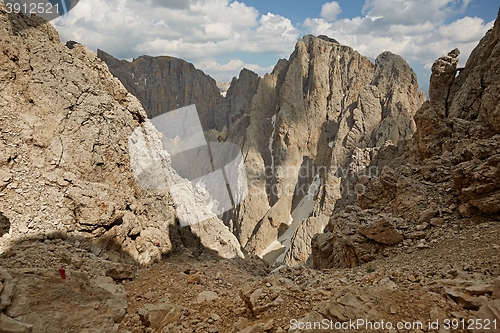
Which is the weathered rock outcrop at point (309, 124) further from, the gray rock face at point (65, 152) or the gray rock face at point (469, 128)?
the gray rock face at point (65, 152)

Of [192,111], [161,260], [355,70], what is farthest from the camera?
[192,111]

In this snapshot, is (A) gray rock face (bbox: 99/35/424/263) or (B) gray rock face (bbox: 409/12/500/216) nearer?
(B) gray rock face (bbox: 409/12/500/216)

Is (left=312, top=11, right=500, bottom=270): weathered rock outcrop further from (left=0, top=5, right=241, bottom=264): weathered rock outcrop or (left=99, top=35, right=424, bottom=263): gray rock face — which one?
(left=99, top=35, right=424, bottom=263): gray rock face

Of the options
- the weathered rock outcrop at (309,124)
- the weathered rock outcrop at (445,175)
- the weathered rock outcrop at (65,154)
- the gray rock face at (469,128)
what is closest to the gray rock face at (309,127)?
the weathered rock outcrop at (309,124)

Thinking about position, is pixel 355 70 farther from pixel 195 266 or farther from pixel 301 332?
pixel 301 332

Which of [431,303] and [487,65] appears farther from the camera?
[487,65]

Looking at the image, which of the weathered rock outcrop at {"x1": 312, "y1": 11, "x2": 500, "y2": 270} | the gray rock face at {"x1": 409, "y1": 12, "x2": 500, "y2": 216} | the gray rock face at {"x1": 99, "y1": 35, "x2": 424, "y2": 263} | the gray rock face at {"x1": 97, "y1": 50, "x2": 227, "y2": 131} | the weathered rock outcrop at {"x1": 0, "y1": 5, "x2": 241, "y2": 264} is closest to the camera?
the weathered rock outcrop at {"x1": 0, "y1": 5, "x2": 241, "y2": 264}

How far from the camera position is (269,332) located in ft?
16.5

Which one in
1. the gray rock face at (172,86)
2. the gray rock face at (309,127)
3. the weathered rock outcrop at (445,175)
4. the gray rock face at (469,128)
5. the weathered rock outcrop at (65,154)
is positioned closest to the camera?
the weathered rock outcrop at (65,154)

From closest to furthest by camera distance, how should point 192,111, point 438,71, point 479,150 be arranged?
point 479,150 < point 438,71 < point 192,111

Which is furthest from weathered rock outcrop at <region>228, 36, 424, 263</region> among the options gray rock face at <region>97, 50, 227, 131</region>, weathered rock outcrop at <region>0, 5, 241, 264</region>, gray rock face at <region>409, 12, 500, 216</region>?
weathered rock outcrop at <region>0, 5, 241, 264</region>

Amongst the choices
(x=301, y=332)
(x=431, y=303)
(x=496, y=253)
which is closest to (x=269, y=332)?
(x=301, y=332)

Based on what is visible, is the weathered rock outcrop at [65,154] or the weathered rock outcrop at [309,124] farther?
the weathered rock outcrop at [309,124]

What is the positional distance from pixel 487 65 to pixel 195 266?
18901 millimetres
